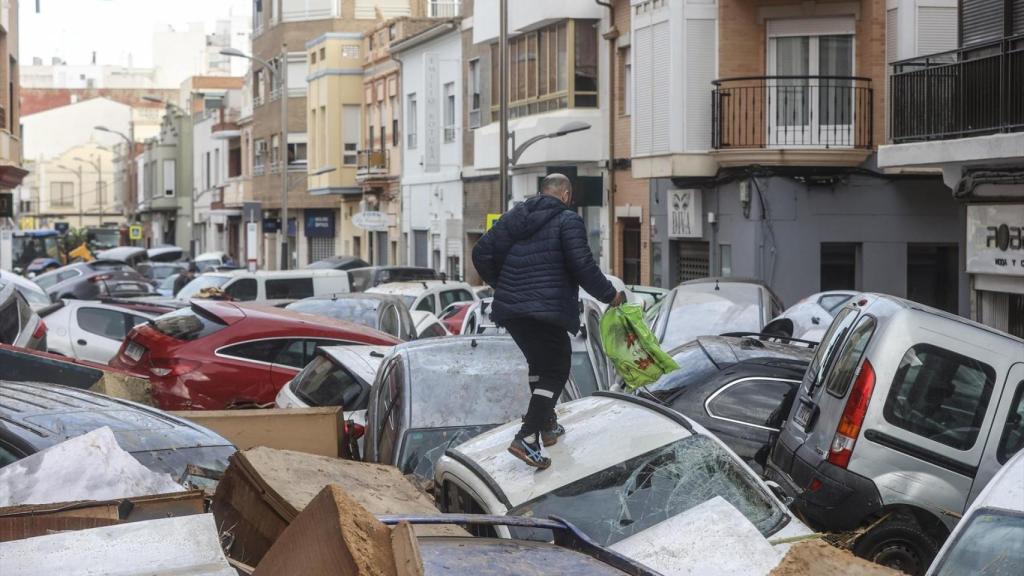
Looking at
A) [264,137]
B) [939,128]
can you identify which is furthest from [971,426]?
[264,137]

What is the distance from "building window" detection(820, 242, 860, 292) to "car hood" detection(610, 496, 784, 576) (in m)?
19.8

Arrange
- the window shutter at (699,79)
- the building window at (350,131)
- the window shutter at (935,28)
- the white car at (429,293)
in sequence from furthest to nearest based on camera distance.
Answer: the building window at (350,131) < the window shutter at (699,79) < the white car at (429,293) < the window shutter at (935,28)

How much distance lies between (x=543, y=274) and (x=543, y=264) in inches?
2.0

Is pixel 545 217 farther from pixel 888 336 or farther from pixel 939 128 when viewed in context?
pixel 939 128

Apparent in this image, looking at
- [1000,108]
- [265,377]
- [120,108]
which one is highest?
[120,108]

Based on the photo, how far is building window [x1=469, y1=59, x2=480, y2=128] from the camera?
39156mm

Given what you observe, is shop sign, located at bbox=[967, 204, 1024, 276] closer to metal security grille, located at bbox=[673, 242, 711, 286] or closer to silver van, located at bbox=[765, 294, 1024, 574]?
metal security grille, located at bbox=[673, 242, 711, 286]

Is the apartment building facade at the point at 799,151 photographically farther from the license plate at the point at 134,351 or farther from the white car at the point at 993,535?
the white car at the point at 993,535

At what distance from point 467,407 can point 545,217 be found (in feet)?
6.69

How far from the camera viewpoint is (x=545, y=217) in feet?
24.4

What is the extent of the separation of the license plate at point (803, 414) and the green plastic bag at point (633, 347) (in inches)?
29.2

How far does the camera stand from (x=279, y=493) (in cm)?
608

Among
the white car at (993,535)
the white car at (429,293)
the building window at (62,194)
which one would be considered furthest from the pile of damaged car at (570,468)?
the building window at (62,194)

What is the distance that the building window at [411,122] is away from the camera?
147 feet
